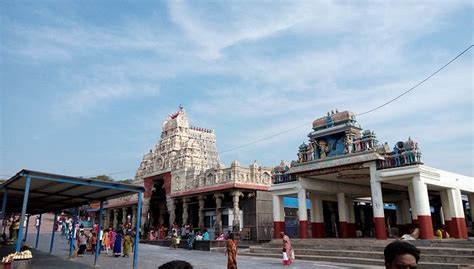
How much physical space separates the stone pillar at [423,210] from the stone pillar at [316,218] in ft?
30.0

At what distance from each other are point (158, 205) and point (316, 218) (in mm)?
20325

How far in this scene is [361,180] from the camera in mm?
24234

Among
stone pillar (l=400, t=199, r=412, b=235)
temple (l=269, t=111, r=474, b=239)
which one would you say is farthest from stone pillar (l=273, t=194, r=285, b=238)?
stone pillar (l=400, t=199, r=412, b=235)

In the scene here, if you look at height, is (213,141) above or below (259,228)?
above

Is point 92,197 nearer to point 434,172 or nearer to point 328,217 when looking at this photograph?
point 434,172

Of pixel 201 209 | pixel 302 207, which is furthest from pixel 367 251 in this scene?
pixel 201 209

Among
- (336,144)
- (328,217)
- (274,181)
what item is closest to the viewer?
(336,144)

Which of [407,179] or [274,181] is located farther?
[274,181]

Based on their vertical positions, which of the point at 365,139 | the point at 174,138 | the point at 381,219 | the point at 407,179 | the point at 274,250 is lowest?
the point at 274,250

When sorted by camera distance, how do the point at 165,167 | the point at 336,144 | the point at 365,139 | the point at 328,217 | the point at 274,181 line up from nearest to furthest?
the point at 365,139 → the point at 336,144 → the point at 274,181 → the point at 328,217 → the point at 165,167

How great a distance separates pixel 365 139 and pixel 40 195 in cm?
1543

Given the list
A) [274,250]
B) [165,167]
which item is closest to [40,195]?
[274,250]

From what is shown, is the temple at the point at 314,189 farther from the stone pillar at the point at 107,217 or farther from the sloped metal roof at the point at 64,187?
the sloped metal roof at the point at 64,187

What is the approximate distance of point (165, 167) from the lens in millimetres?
37344
